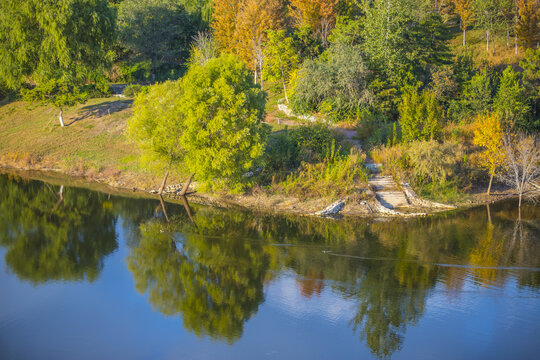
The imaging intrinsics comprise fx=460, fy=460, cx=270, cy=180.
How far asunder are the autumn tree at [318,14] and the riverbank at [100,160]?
2460cm

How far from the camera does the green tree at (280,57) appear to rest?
48688 mm

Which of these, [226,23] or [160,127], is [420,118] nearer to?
[160,127]

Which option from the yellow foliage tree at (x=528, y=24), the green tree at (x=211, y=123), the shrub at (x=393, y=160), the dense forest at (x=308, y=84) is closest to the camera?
the green tree at (x=211, y=123)

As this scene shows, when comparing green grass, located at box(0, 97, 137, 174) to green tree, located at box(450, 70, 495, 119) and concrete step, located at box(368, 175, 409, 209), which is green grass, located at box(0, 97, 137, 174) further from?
green tree, located at box(450, 70, 495, 119)

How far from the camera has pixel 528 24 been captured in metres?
56.6

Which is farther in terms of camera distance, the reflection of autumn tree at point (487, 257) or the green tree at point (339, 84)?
the green tree at point (339, 84)

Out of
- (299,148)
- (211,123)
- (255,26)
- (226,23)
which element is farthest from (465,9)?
(211,123)

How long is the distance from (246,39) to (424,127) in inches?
1170

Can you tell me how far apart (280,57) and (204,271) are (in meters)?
31.4

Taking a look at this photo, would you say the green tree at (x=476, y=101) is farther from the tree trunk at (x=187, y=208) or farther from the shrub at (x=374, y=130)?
the tree trunk at (x=187, y=208)

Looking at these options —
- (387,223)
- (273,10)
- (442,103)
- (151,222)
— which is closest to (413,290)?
(387,223)

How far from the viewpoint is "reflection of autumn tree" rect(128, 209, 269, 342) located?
1947 centimetres

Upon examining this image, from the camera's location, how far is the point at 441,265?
23.1 meters

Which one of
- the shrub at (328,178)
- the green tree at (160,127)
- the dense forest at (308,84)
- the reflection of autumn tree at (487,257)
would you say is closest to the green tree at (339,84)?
the dense forest at (308,84)
